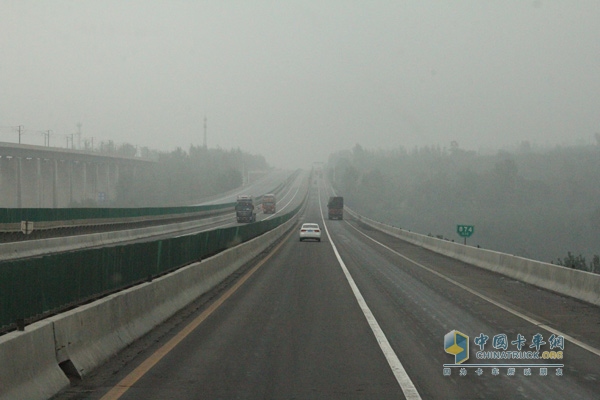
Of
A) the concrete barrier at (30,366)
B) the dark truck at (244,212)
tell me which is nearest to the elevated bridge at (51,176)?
the dark truck at (244,212)

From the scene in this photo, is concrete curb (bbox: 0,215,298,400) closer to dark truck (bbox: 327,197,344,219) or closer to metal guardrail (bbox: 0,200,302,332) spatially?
metal guardrail (bbox: 0,200,302,332)

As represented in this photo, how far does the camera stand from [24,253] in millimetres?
28781

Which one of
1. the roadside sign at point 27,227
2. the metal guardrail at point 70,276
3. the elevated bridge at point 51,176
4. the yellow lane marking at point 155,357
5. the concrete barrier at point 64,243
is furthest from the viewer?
the elevated bridge at point 51,176

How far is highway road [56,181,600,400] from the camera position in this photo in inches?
301

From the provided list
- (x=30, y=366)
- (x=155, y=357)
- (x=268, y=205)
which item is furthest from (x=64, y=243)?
(x=268, y=205)

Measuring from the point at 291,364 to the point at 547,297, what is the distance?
10.5 meters

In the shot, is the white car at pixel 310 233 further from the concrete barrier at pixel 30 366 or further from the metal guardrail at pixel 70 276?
the concrete barrier at pixel 30 366

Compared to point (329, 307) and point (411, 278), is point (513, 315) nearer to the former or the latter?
point (329, 307)

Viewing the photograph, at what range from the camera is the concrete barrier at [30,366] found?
20.3ft

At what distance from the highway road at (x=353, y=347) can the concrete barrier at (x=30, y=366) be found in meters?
0.32

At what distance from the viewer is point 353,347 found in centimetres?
1020

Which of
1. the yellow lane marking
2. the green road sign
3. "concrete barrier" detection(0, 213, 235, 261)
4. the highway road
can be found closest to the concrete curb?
the highway road

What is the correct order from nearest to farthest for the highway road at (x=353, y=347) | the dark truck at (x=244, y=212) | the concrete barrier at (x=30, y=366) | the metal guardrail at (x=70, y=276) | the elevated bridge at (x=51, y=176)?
the concrete barrier at (x=30, y=366) → the highway road at (x=353, y=347) → the metal guardrail at (x=70, y=276) → the dark truck at (x=244, y=212) → the elevated bridge at (x=51, y=176)

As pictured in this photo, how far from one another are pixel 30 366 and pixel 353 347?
4.94 meters
